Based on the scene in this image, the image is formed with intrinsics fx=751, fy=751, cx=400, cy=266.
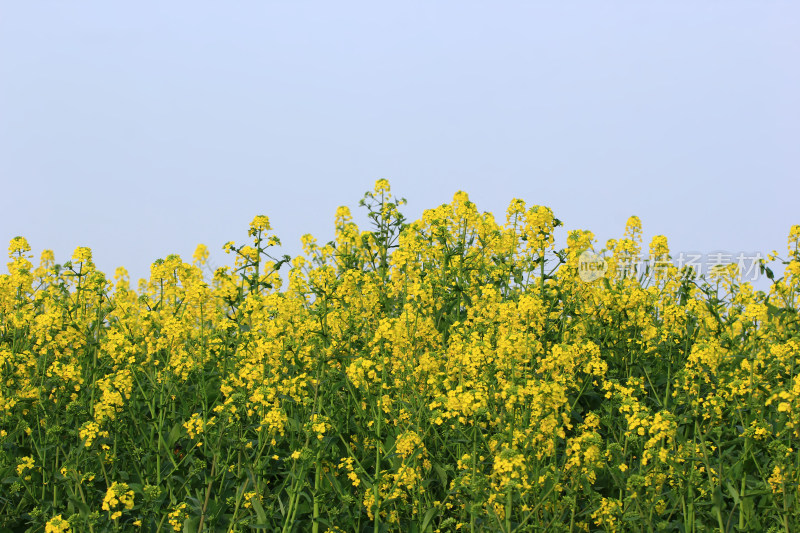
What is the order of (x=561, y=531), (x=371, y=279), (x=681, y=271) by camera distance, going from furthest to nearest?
(x=681, y=271), (x=371, y=279), (x=561, y=531)

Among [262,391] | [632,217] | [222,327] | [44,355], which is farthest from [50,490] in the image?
[632,217]

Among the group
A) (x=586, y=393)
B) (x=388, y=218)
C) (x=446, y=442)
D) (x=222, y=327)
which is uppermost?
(x=388, y=218)

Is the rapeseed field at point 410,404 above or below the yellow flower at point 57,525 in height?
above

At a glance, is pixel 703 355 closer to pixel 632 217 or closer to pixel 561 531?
pixel 561 531

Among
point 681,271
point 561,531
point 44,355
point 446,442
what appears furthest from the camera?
point 681,271

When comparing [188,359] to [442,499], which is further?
[188,359]

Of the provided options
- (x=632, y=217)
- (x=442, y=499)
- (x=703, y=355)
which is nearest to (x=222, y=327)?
(x=442, y=499)

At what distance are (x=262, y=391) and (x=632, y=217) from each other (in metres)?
6.16

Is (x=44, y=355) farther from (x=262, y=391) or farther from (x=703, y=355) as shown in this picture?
(x=703, y=355)

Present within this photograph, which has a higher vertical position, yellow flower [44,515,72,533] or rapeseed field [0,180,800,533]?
rapeseed field [0,180,800,533]

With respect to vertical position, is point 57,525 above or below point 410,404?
below

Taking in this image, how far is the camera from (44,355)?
8.21 metres

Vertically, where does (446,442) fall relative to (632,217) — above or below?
below

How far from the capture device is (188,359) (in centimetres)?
759
